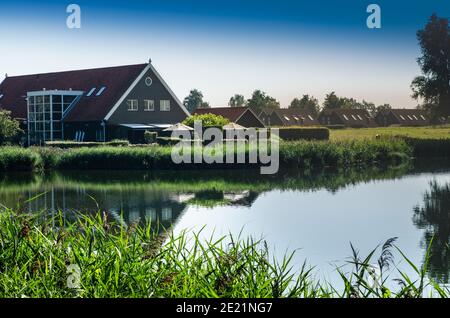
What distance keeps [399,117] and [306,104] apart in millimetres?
12726

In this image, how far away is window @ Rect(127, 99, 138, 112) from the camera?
120 feet

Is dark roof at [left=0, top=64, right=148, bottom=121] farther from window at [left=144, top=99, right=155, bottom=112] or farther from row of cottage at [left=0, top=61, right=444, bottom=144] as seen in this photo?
window at [left=144, top=99, right=155, bottom=112]

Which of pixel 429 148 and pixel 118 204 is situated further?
pixel 429 148

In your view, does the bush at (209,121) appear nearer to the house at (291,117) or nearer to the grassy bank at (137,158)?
the grassy bank at (137,158)

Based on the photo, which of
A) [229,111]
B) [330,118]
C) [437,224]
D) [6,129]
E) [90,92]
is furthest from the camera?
[330,118]

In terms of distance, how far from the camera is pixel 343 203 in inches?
620

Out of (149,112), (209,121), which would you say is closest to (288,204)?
(209,121)

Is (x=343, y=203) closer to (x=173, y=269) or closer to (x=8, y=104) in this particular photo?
(x=173, y=269)

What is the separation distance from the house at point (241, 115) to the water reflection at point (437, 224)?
61.6 feet

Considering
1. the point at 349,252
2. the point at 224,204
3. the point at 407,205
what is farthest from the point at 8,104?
the point at 349,252

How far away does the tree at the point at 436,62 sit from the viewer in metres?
38.7

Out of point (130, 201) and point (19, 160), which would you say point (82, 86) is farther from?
point (130, 201)

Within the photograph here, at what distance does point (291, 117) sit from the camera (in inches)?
1896
